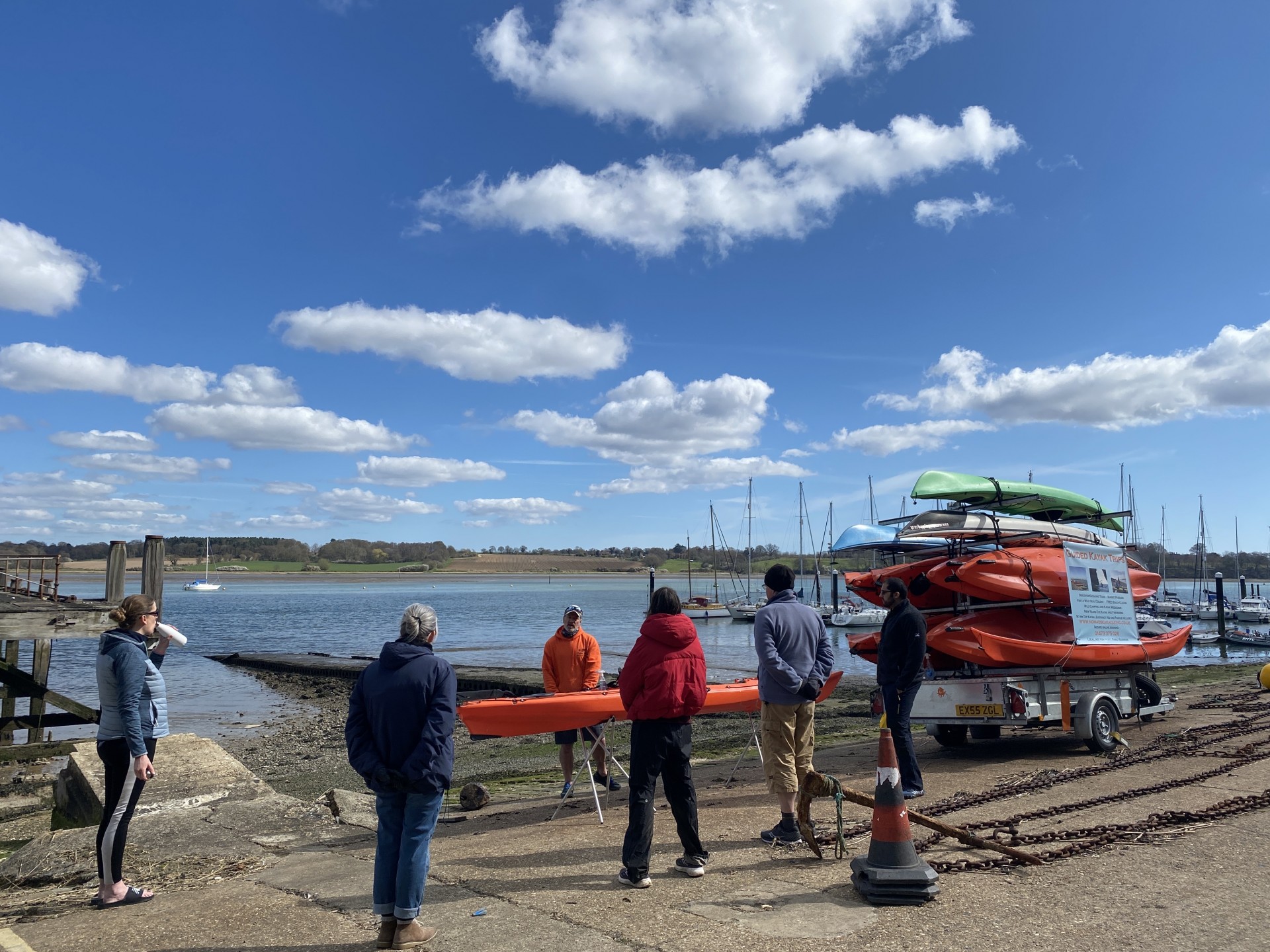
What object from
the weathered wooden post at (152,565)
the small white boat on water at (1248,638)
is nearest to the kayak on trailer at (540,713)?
the weathered wooden post at (152,565)

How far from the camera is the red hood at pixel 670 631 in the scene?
5672mm

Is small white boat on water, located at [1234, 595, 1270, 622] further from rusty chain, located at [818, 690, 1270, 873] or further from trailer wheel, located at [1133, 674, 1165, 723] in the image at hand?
trailer wheel, located at [1133, 674, 1165, 723]

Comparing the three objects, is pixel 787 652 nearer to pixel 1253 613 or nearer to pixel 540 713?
pixel 540 713

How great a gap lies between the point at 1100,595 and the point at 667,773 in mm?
7231

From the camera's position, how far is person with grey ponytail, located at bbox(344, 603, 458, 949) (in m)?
4.34

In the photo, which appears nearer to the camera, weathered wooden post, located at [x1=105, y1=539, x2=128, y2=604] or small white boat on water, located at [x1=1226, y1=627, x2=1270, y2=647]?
weathered wooden post, located at [x1=105, y1=539, x2=128, y2=604]

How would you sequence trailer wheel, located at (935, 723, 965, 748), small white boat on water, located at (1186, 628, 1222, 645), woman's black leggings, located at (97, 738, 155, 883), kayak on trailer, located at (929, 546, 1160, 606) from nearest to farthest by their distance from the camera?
woman's black leggings, located at (97, 738, 155, 883) → kayak on trailer, located at (929, 546, 1160, 606) → trailer wheel, located at (935, 723, 965, 748) → small white boat on water, located at (1186, 628, 1222, 645)

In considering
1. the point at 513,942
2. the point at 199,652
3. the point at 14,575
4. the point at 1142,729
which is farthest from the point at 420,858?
the point at 199,652

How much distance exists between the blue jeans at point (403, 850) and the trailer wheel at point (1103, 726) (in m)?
7.99

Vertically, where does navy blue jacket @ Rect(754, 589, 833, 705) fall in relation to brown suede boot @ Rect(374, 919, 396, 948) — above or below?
above

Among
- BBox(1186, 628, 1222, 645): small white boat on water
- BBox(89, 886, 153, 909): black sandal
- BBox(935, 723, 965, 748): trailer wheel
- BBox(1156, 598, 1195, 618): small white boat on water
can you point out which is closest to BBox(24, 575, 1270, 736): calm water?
BBox(1186, 628, 1222, 645): small white boat on water

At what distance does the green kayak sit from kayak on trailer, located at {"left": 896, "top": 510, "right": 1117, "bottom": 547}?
0.48m

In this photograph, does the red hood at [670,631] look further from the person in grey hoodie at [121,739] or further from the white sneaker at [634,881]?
the person in grey hoodie at [121,739]

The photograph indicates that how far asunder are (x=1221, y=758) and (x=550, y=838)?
→ 7.11 m
